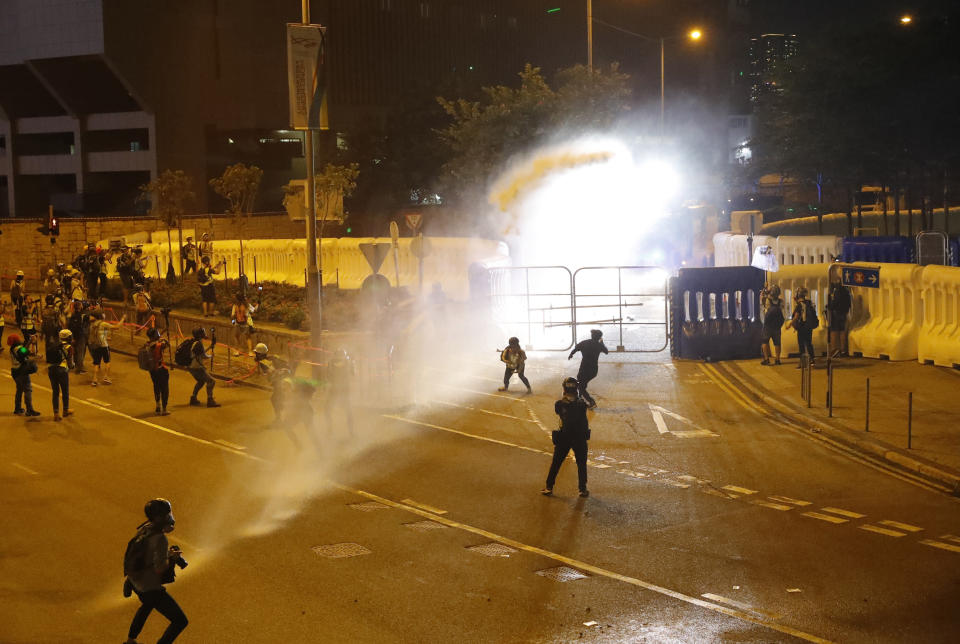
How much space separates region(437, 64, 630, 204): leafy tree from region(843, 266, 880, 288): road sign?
22808 mm

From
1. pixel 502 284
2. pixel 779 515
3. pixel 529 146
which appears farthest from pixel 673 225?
pixel 779 515

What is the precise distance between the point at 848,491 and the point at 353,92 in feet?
209

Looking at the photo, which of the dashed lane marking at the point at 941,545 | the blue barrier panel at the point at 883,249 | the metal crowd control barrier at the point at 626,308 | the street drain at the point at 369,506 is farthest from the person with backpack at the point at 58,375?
the blue barrier panel at the point at 883,249

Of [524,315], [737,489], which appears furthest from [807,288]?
[737,489]

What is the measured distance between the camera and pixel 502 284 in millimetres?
28328

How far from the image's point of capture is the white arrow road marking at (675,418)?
17.0 m

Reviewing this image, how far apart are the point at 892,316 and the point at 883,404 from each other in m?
4.62

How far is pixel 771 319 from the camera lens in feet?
72.4

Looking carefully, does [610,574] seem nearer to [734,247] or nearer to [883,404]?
[883,404]

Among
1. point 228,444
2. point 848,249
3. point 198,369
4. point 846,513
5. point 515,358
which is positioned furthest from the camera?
point 848,249

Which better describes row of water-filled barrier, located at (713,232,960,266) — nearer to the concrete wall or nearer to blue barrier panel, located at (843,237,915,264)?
blue barrier panel, located at (843,237,915,264)

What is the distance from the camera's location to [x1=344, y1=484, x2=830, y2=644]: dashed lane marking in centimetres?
888

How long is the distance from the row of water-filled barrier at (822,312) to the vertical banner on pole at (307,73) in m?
8.58


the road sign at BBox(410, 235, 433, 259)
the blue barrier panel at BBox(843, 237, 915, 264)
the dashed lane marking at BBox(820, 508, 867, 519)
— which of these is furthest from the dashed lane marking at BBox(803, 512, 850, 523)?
the blue barrier panel at BBox(843, 237, 915, 264)
